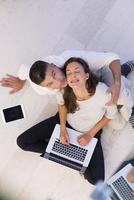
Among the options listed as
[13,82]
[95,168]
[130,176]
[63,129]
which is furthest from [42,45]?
[130,176]

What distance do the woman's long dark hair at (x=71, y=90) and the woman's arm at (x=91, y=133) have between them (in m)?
0.14

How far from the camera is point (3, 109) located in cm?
234

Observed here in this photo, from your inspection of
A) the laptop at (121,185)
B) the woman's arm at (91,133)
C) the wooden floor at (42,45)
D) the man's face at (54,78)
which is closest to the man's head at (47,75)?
the man's face at (54,78)

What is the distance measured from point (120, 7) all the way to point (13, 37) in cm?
66

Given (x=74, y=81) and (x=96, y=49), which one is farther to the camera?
(x=96, y=49)

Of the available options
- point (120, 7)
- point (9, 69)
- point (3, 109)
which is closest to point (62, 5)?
point (120, 7)

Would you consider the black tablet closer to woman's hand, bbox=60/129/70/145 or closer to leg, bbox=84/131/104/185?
woman's hand, bbox=60/129/70/145

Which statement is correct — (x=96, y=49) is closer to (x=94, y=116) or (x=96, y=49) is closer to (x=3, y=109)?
(x=94, y=116)

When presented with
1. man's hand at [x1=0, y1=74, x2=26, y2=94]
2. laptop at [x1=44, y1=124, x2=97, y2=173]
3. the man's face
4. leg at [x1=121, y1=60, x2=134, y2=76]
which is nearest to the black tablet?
man's hand at [x1=0, y1=74, x2=26, y2=94]

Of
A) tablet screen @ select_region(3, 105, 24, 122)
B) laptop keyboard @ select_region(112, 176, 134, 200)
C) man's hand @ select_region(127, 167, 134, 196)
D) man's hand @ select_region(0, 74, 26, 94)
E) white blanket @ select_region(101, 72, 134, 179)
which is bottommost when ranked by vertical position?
laptop keyboard @ select_region(112, 176, 134, 200)

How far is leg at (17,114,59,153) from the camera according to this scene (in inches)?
87.0

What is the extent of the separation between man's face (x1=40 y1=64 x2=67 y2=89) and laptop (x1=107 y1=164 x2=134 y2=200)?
62cm

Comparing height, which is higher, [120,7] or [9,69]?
[120,7]

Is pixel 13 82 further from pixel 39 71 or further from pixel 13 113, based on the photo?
pixel 39 71
